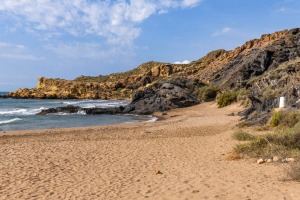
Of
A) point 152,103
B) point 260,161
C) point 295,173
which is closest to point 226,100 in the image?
point 152,103

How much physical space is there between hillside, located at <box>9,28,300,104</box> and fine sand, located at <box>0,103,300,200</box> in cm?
2193

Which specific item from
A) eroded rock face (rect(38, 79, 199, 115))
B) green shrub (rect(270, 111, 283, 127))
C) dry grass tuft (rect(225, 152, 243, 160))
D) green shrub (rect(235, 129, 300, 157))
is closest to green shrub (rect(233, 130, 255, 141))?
green shrub (rect(270, 111, 283, 127))

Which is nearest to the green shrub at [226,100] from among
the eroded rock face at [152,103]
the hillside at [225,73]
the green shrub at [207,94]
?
the hillside at [225,73]

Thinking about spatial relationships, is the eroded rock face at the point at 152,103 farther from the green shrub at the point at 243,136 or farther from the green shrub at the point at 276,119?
the green shrub at the point at 243,136

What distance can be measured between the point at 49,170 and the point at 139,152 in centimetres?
426

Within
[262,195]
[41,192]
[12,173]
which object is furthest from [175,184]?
[12,173]

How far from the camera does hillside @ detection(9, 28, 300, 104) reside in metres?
44.0

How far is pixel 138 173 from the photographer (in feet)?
32.5

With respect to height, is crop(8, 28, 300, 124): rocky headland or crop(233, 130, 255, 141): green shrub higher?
crop(8, 28, 300, 124): rocky headland

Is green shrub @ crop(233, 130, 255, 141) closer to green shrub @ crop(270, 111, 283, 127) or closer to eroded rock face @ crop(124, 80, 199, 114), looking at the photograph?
green shrub @ crop(270, 111, 283, 127)

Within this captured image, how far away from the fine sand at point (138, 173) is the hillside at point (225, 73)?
21.9 metres

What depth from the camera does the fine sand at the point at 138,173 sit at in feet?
24.9

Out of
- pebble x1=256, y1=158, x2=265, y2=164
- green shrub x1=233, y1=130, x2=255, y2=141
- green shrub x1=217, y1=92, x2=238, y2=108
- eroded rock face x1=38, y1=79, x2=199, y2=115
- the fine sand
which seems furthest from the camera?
eroded rock face x1=38, y1=79, x2=199, y2=115

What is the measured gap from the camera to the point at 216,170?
975 centimetres
